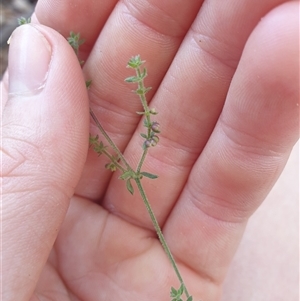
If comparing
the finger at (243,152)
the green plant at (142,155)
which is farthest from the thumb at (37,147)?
the finger at (243,152)

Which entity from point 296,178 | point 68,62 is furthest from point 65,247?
point 296,178

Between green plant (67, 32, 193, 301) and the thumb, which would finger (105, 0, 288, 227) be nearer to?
green plant (67, 32, 193, 301)

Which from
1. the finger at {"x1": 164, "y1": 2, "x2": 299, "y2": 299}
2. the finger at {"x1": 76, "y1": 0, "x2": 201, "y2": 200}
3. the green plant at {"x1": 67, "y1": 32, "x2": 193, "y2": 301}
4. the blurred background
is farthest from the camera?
the blurred background

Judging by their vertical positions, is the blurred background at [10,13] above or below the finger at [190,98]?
below

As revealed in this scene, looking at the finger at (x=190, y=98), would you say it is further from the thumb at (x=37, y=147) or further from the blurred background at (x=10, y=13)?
the blurred background at (x=10, y=13)

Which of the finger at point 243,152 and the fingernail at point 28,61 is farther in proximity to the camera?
the fingernail at point 28,61

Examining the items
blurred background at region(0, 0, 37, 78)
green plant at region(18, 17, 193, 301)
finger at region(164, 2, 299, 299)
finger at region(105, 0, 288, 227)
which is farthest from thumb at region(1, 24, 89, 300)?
blurred background at region(0, 0, 37, 78)

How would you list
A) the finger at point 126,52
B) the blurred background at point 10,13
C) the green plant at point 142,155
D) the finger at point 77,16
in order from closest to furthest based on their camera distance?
the green plant at point 142,155 < the finger at point 126,52 < the finger at point 77,16 < the blurred background at point 10,13
